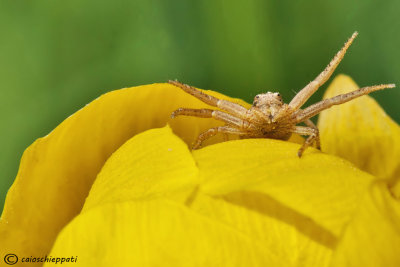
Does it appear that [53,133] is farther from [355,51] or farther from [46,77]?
[355,51]

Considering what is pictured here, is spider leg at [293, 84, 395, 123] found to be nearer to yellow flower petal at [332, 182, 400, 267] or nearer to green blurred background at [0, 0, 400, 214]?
green blurred background at [0, 0, 400, 214]

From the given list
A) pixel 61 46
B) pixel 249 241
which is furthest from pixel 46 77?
pixel 249 241

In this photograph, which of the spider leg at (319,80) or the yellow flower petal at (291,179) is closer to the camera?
the yellow flower petal at (291,179)

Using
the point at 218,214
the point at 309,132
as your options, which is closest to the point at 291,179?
the point at 218,214

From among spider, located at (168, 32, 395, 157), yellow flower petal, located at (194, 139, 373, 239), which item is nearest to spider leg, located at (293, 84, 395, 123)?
spider, located at (168, 32, 395, 157)

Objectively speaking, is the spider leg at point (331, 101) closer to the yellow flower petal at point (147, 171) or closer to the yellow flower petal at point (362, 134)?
the yellow flower petal at point (362, 134)

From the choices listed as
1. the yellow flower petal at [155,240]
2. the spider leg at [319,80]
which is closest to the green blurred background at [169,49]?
the spider leg at [319,80]

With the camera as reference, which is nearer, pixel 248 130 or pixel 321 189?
pixel 321 189
